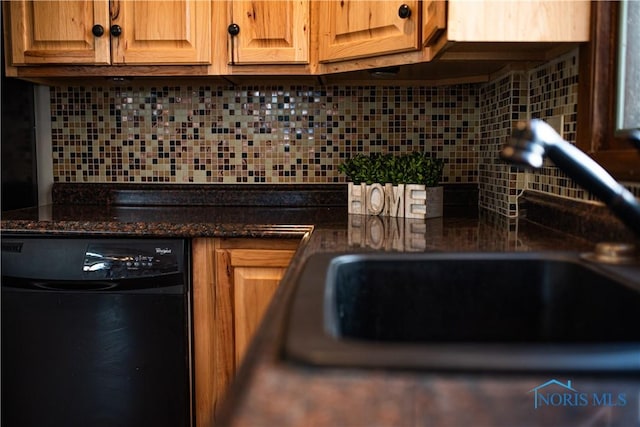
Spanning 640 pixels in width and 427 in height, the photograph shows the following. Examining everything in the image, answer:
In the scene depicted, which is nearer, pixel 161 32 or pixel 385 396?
pixel 385 396

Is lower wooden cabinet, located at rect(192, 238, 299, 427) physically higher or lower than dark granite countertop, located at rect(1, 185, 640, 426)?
lower

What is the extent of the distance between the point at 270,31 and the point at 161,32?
36cm

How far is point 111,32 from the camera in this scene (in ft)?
6.34

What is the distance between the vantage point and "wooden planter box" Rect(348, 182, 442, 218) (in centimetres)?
178

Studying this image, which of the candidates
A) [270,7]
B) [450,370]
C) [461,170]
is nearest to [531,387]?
[450,370]

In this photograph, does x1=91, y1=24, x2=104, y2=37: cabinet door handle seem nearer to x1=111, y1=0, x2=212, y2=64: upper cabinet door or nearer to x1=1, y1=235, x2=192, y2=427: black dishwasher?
x1=111, y1=0, x2=212, y2=64: upper cabinet door

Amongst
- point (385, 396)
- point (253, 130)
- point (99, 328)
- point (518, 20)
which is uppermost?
point (518, 20)

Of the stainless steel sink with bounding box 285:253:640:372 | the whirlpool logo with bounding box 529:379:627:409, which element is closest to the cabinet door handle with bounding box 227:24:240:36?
the stainless steel sink with bounding box 285:253:640:372

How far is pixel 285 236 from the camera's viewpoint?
168 centimetres

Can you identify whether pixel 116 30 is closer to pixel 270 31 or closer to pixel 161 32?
pixel 161 32

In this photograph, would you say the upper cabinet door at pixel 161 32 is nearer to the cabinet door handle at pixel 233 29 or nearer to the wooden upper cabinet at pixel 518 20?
the cabinet door handle at pixel 233 29

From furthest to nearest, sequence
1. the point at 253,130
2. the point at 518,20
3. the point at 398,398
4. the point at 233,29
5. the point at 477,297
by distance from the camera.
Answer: the point at 253,130 < the point at 233,29 < the point at 518,20 < the point at 477,297 < the point at 398,398

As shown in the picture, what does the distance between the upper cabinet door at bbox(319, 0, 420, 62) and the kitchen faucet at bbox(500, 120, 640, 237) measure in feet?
2.90

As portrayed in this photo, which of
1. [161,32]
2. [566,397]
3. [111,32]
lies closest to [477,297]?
[566,397]
